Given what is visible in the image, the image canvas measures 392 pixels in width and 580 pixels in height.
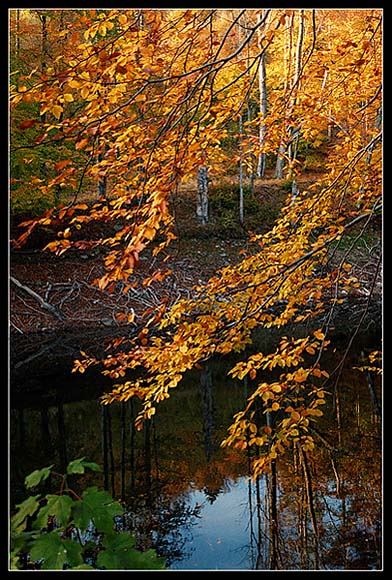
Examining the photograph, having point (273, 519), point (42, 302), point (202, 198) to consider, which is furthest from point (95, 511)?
point (202, 198)

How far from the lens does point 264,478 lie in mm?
4160

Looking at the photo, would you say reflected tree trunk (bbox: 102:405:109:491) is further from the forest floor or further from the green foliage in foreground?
the green foliage in foreground

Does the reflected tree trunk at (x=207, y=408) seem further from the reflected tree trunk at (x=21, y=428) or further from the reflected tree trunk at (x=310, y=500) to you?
the reflected tree trunk at (x=21, y=428)

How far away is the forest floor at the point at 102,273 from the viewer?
7762 mm

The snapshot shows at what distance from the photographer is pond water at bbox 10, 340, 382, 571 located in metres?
3.38

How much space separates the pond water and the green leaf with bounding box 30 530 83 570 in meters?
2.24

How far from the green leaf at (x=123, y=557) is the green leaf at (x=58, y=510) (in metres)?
0.11

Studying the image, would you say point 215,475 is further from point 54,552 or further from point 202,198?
point 202,198

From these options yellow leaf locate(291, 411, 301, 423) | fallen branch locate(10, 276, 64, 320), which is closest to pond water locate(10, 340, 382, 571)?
yellow leaf locate(291, 411, 301, 423)

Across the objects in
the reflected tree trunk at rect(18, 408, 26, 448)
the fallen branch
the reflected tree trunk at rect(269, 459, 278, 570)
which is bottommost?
the reflected tree trunk at rect(269, 459, 278, 570)

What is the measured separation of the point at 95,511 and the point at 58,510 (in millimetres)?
85
